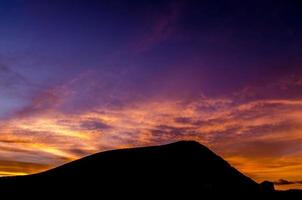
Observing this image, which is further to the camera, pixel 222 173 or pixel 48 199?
pixel 222 173

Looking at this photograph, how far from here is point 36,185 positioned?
124 feet

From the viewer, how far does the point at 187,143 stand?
140 feet

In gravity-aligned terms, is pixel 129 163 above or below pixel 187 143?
below

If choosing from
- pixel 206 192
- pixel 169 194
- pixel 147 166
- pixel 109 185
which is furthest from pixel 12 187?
pixel 206 192

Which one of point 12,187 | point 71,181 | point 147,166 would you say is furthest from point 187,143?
point 12,187

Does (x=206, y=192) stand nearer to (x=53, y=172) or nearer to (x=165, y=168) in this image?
(x=165, y=168)

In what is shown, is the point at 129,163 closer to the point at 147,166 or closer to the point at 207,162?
the point at 147,166

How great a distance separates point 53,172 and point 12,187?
4.95 m

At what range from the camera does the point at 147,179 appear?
1399 inches

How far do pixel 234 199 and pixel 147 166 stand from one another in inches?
365

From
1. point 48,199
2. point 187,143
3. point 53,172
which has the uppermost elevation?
point 187,143

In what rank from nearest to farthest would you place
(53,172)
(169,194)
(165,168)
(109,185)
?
(169,194), (109,185), (165,168), (53,172)

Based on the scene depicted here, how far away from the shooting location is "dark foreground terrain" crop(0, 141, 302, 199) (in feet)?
111

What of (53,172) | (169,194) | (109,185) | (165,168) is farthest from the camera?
(53,172)
